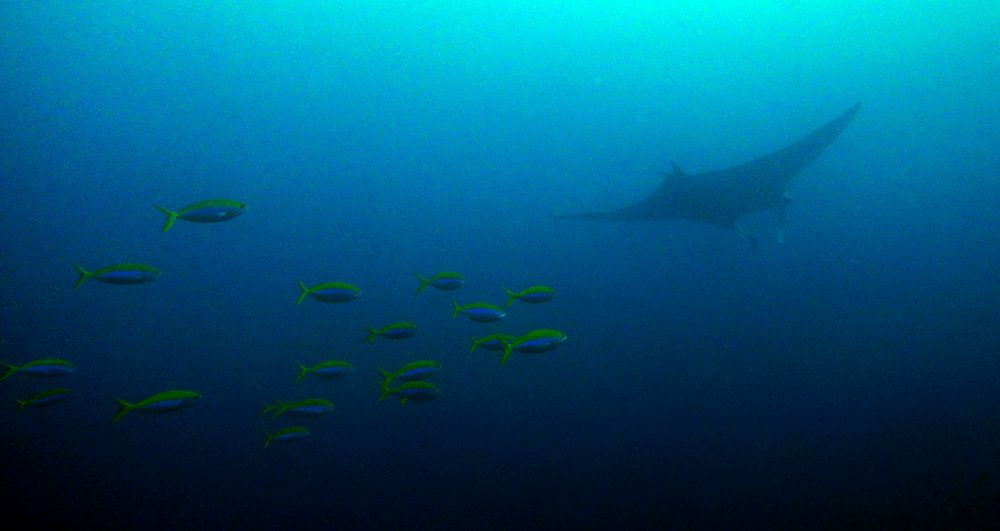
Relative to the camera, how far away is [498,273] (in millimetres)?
17500

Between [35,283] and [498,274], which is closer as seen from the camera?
[35,283]

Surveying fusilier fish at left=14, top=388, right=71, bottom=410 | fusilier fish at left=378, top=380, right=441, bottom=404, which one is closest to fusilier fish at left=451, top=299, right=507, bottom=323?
fusilier fish at left=378, top=380, right=441, bottom=404

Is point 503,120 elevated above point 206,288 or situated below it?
above

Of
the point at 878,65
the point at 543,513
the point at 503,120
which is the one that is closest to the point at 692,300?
the point at 543,513

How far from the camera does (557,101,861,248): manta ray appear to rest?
5.80 metres

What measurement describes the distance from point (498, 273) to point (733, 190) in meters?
11.5

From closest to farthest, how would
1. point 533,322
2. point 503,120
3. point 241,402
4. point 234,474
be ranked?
point 234,474 → point 241,402 → point 533,322 → point 503,120

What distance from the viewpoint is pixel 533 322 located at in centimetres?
1301

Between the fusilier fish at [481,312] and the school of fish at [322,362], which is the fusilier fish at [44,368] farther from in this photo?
the fusilier fish at [481,312]

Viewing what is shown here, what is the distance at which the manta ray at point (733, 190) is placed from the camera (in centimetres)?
580

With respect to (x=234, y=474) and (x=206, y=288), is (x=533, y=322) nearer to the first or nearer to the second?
(x=234, y=474)

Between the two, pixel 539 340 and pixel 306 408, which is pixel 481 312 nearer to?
pixel 539 340

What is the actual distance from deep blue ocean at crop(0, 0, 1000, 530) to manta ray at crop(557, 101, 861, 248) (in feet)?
2.32

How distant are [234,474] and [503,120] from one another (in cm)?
1440
